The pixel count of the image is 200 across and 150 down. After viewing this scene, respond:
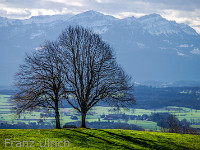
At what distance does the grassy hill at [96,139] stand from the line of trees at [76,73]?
4294mm

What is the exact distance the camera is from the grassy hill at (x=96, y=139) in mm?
34156

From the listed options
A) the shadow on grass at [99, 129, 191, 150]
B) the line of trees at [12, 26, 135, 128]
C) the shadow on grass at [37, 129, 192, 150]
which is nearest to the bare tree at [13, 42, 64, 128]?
the line of trees at [12, 26, 135, 128]

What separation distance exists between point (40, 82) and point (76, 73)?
5610mm

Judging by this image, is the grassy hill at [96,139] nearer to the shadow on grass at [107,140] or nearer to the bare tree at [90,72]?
the shadow on grass at [107,140]

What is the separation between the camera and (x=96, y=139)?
37969mm

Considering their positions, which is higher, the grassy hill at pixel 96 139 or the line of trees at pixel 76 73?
the line of trees at pixel 76 73

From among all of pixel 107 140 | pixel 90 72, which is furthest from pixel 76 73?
pixel 107 140

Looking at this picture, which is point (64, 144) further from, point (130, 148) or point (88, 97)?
point (88, 97)

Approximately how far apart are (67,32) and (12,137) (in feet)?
56.7

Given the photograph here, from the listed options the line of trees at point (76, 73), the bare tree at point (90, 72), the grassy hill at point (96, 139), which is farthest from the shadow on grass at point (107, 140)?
the bare tree at point (90, 72)

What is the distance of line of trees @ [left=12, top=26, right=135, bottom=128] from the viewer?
138 feet

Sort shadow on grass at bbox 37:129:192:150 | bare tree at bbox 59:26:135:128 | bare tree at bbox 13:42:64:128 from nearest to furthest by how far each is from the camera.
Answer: shadow on grass at bbox 37:129:192:150
bare tree at bbox 13:42:64:128
bare tree at bbox 59:26:135:128

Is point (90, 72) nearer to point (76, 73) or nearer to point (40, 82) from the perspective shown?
point (76, 73)

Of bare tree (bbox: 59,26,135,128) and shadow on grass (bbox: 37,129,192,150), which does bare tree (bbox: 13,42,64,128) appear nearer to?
bare tree (bbox: 59,26,135,128)
